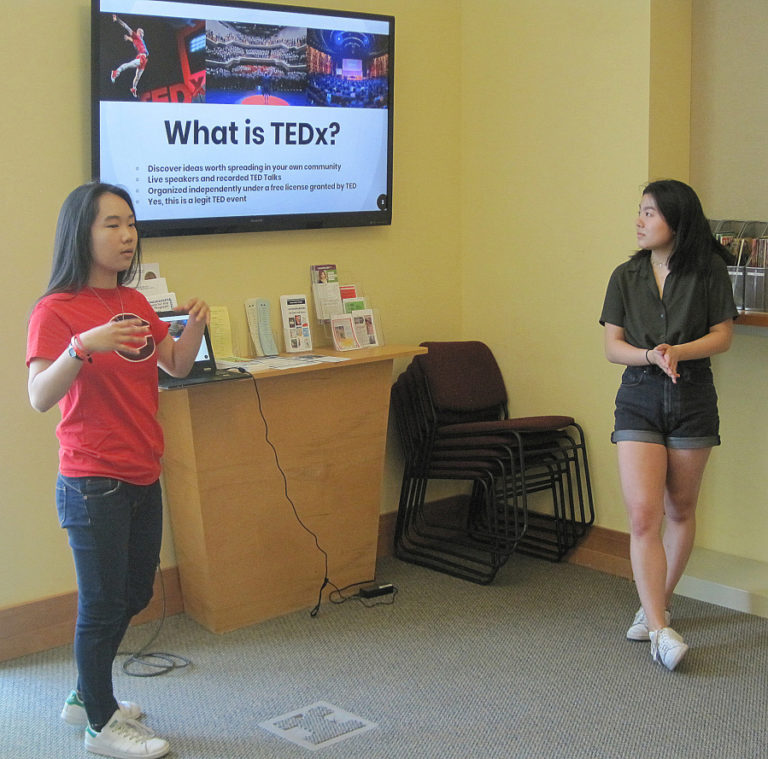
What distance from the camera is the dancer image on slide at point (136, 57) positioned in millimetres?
3309

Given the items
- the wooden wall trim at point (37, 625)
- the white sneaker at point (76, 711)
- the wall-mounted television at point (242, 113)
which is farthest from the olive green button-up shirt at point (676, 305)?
the wooden wall trim at point (37, 625)

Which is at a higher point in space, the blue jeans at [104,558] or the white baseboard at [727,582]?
the blue jeans at [104,558]

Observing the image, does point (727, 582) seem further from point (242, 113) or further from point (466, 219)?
point (242, 113)

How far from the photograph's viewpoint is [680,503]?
331 centimetres

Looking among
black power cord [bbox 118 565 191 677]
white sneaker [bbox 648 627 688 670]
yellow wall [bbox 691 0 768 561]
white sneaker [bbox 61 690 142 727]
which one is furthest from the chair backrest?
white sneaker [bbox 61 690 142 727]

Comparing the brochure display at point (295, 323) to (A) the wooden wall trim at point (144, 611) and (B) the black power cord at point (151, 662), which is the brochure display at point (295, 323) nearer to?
(A) the wooden wall trim at point (144, 611)

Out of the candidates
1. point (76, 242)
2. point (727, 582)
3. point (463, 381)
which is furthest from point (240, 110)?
point (727, 582)

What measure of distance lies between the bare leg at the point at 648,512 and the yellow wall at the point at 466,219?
0.79 metres

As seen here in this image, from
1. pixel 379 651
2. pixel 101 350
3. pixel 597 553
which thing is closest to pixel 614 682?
pixel 379 651

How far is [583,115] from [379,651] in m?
2.22

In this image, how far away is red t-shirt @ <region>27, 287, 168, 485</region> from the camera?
2480 millimetres

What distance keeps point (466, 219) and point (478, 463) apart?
1202 mm

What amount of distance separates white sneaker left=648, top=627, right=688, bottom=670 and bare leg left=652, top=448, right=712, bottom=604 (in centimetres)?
27

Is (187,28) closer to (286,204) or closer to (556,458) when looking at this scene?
(286,204)
